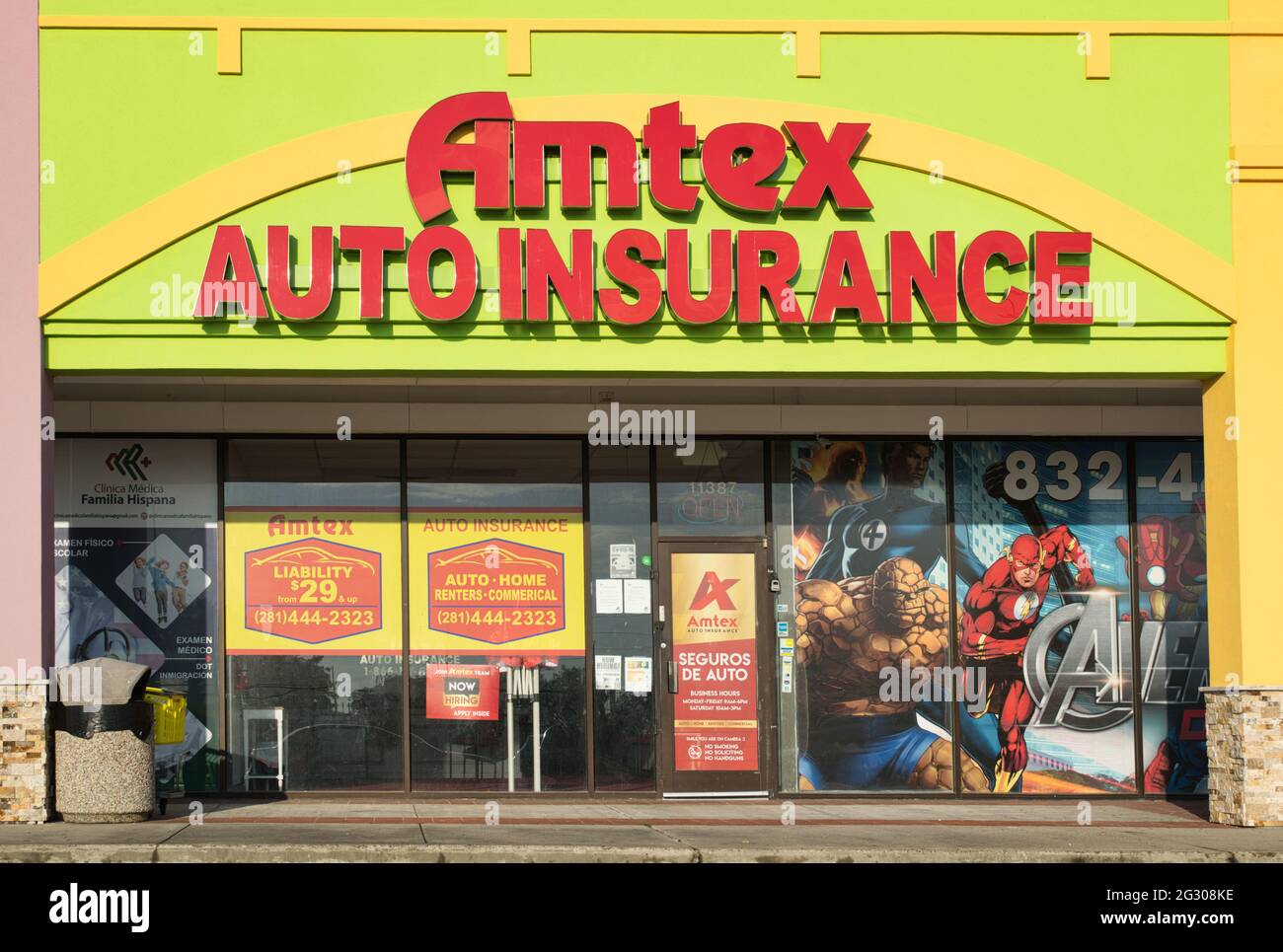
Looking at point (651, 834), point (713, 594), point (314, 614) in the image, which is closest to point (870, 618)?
point (713, 594)

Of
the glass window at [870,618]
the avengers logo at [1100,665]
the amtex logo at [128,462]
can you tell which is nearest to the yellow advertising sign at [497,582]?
the glass window at [870,618]

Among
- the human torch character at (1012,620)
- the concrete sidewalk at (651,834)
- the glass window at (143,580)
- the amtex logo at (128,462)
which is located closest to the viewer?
the concrete sidewalk at (651,834)

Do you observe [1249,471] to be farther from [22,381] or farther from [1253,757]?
[22,381]

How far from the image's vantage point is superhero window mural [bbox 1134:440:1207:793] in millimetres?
17297

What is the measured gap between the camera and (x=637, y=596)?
17.0 m

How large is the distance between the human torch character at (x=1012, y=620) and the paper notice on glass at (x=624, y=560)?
11.3 feet

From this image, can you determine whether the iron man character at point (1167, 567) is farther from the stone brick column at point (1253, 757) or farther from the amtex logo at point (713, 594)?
the amtex logo at point (713, 594)

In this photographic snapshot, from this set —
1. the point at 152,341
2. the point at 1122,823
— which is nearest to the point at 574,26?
the point at 152,341

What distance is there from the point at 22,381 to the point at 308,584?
3.55 meters

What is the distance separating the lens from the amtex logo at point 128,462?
54.7 ft

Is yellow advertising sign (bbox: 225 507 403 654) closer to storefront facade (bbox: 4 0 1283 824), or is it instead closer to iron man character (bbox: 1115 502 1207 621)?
storefront facade (bbox: 4 0 1283 824)

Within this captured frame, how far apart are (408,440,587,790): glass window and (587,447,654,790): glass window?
177mm

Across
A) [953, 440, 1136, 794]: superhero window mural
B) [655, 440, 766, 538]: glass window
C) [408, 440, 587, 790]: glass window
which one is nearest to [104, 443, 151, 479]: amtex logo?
[408, 440, 587, 790]: glass window

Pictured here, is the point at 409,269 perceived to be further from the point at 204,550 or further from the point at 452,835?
the point at 452,835
